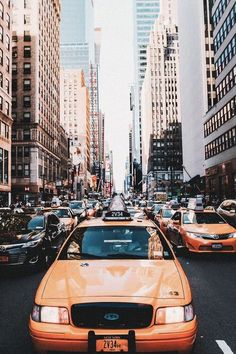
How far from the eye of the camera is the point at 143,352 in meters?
3.72

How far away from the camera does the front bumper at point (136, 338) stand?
3715 mm

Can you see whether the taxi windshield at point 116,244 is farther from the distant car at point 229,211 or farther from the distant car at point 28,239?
the distant car at point 229,211

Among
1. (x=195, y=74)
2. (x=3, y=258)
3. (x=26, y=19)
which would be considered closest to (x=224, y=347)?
(x=3, y=258)

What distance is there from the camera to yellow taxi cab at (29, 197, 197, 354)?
372 centimetres

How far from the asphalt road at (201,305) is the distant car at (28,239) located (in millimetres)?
495

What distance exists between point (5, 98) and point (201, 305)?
51.7m

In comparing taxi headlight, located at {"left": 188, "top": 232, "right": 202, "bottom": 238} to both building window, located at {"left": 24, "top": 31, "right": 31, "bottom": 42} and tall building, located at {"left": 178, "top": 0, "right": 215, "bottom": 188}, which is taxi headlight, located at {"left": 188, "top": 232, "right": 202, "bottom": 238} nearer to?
tall building, located at {"left": 178, "top": 0, "right": 215, "bottom": 188}

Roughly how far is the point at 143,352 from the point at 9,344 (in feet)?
6.92

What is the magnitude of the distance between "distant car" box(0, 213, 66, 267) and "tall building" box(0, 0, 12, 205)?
4155cm

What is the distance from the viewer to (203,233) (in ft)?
36.9

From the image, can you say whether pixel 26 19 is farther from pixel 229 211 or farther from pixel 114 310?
pixel 114 310

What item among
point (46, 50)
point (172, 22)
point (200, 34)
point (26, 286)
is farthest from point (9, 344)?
point (172, 22)

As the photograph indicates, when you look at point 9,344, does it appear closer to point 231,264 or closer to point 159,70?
point 231,264

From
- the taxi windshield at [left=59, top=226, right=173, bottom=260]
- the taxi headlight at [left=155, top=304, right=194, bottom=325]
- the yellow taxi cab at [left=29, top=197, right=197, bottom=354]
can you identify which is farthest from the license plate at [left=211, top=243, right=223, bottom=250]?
the taxi headlight at [left=155, top=304, right=194, bottom=325]
